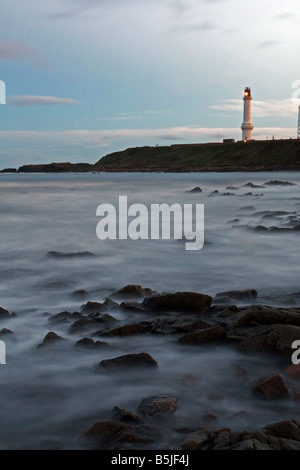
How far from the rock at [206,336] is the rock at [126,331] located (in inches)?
20.4

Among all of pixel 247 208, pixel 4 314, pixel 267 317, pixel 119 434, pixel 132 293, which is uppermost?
pixel 247 208

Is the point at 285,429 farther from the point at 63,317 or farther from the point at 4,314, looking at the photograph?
the point at 4,314

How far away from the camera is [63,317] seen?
6.02 metres

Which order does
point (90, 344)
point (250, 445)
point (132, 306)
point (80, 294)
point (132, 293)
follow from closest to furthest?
1. point (250, 445)
2. point (90, 344)
3. point (132, 306)
4. point (132, 293)
5. point (80, 294)

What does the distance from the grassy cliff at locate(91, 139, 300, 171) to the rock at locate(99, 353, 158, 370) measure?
93.2m

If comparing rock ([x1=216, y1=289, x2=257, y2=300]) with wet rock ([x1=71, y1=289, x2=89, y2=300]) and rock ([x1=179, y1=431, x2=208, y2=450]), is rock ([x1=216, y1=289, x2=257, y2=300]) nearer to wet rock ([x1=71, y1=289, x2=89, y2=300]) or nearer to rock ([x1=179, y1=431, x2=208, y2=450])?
wet rock ([x1=71, y1=289, x2=89, y2=300])

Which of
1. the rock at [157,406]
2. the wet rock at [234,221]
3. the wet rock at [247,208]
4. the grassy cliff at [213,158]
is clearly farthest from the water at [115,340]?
the grassy cliff at [213,158]

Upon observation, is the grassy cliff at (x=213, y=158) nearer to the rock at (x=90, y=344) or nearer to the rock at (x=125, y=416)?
the rock at (x=90, y=344)

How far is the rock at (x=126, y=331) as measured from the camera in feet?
17.6

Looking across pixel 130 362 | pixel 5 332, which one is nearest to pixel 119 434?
pixel 130 362

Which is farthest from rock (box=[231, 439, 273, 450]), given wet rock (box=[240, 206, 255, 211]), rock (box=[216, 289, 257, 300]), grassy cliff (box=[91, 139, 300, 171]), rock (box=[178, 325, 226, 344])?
grassy cliff (box=[91, 139, 300, 171])

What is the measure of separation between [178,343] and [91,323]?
42.9 inches

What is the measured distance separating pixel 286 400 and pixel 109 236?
11.0 meters
